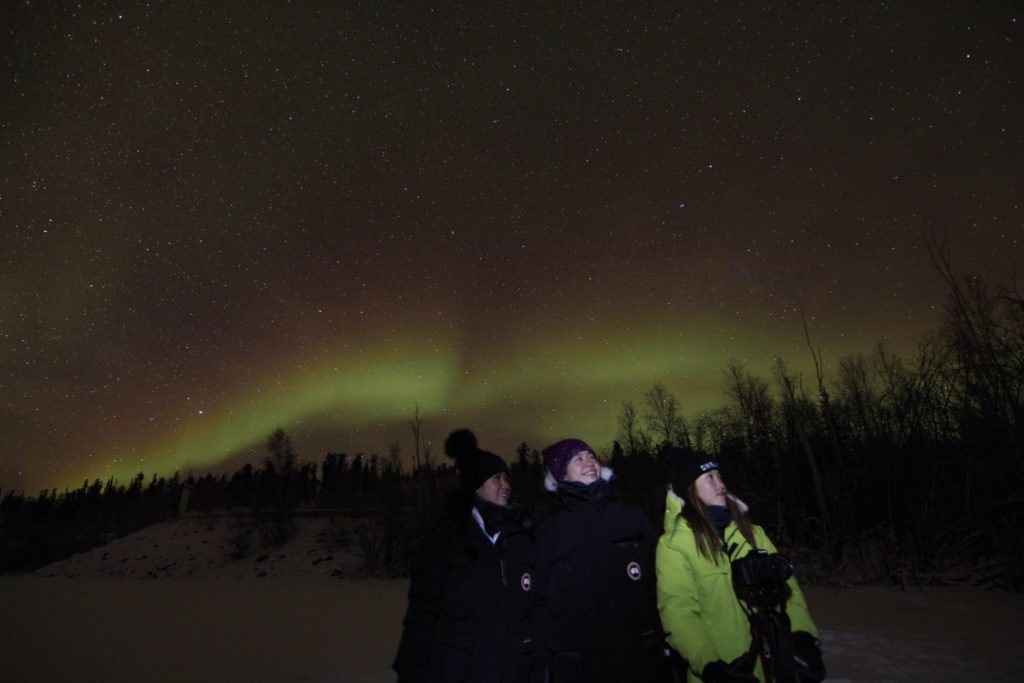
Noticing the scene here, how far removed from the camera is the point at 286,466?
64.2 meters

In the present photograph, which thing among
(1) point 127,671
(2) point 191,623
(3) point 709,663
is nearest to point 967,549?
(3) point 709,663

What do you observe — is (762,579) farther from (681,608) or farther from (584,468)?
(584,468)

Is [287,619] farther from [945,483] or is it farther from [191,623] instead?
[945,483]

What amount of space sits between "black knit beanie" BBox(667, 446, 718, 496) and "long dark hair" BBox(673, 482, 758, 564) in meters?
0.03

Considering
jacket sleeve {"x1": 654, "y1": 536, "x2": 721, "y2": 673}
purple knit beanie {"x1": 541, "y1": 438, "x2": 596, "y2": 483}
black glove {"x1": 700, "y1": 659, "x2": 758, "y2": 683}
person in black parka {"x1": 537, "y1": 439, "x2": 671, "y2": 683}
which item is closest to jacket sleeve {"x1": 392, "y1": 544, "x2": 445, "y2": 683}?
person in black parka {"x1": 537, "y1": 439, "x2": 671, "y2": 683}

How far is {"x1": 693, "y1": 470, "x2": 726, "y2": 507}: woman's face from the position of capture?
307 centimetres

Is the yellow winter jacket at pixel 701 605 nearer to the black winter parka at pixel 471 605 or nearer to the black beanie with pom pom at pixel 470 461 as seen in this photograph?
the black winter parka at pixel 471 605

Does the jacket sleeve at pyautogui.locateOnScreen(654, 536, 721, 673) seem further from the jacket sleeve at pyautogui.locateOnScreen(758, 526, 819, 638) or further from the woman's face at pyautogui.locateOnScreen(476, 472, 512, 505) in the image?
the woman's face at pyautogui.locateOnScreen(476, 472, 512, 505)

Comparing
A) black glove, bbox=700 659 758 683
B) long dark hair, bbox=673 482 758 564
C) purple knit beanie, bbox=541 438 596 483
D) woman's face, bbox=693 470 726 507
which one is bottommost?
black glove, bbox=700 659 758 683

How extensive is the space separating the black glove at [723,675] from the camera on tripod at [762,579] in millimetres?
305

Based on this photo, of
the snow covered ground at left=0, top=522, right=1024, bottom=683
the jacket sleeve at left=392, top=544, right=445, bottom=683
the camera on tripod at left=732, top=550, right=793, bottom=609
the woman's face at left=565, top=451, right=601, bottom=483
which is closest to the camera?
the camera on tripod at left=732, top=550, right=793, bottom=609

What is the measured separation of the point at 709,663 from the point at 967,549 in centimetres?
1742

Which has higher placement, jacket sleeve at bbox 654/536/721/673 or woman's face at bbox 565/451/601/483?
woman's face at bbox 565/451/601/483

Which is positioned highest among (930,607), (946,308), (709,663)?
(946,308)
